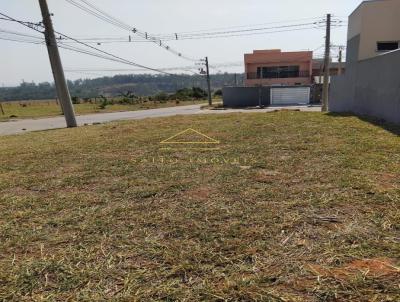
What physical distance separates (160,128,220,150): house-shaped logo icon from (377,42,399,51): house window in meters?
8.60

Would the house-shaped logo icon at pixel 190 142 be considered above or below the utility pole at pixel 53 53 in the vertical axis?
below

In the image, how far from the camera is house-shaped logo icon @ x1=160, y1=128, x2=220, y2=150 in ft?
21.0

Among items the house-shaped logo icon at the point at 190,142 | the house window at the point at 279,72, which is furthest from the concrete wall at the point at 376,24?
the house window at the point at 279,72

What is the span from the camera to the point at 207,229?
2.60m

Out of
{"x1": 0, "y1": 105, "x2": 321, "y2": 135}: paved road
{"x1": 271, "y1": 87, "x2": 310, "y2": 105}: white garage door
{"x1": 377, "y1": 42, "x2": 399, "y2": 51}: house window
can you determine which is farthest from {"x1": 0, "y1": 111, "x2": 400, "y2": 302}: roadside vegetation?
{"x1": 271, "y1": 87, "x2": 310, "y2": 105}: white garage door

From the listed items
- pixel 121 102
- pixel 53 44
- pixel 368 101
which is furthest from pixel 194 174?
pixel 121 102

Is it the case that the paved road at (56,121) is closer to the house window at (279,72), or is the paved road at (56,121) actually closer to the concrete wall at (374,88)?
the concrete wall at (374,88)

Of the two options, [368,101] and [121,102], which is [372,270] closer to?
[368,101]

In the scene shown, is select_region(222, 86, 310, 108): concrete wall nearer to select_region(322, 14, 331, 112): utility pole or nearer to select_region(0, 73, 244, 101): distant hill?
select_region(322, 14, 331, 112): utility pole

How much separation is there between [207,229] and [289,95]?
3040 centimetres

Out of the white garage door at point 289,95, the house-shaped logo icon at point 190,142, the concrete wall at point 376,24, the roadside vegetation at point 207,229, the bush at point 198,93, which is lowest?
the bush at point 198,93

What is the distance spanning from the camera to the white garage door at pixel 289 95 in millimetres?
31266

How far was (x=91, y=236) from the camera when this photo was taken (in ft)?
8.41

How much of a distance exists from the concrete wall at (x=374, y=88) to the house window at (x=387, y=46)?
4.23 feet
